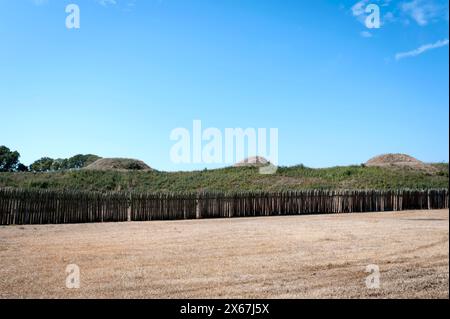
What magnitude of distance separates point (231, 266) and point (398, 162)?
45.0m

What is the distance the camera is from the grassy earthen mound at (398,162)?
4291 centimetres

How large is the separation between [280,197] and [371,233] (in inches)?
455

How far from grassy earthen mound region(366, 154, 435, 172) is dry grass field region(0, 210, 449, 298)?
3356cm

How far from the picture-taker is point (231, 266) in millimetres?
7684

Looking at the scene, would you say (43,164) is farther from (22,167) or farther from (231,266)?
(231,266)

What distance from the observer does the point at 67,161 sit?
247ft

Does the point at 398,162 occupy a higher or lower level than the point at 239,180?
higher

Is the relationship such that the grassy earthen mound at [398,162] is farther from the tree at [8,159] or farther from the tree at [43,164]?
the tree at [43,164]

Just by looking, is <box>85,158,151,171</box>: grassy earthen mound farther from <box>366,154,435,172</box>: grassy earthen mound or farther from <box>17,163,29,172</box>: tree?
<box>366,154,435,172</box>: grassy earthen mound

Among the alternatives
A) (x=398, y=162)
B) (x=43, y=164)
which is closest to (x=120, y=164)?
(x=43, y=164)

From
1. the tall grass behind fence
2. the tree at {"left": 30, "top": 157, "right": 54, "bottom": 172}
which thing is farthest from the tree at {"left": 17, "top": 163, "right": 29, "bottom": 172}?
the tall grass behind fence

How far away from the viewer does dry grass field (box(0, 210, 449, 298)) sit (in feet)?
19.3
